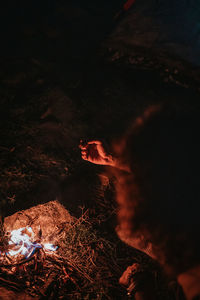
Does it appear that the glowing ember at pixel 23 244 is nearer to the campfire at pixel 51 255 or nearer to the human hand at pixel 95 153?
the campfire at pixel 51 255

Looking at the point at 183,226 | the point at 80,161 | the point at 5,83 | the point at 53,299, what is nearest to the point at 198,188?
the point at 183,226

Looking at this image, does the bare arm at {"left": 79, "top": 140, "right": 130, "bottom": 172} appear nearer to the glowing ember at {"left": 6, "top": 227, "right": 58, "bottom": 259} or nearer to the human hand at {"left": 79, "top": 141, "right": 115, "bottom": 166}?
the human hand at {"left": 79, "top": 141, "right": 115, "bottom": 166}

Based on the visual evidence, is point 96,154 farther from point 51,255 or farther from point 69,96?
point 69,96

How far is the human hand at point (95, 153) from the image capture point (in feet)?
9.52

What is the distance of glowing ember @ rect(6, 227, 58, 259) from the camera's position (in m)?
2.49

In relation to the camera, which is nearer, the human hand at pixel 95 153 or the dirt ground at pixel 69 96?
the human hand at pixel 95 153

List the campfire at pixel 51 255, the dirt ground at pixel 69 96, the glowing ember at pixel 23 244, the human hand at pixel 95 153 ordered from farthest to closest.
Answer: the dirt ground at pixel 69 96
the human hand at pixel 95 153
the glowing ember at pixel 23 244
the campfire at pixel 51 255

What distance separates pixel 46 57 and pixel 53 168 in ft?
10.9

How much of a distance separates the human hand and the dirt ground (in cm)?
45

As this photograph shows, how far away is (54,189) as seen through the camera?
2947 mm

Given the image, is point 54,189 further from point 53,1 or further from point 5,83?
point 53,1

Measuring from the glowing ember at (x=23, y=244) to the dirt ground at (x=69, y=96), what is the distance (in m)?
0.32

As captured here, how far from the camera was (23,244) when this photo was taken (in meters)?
2.52

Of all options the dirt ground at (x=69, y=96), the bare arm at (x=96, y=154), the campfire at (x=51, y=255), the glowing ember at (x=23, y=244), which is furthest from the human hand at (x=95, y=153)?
the glowing ember at (x=23, y=244)
